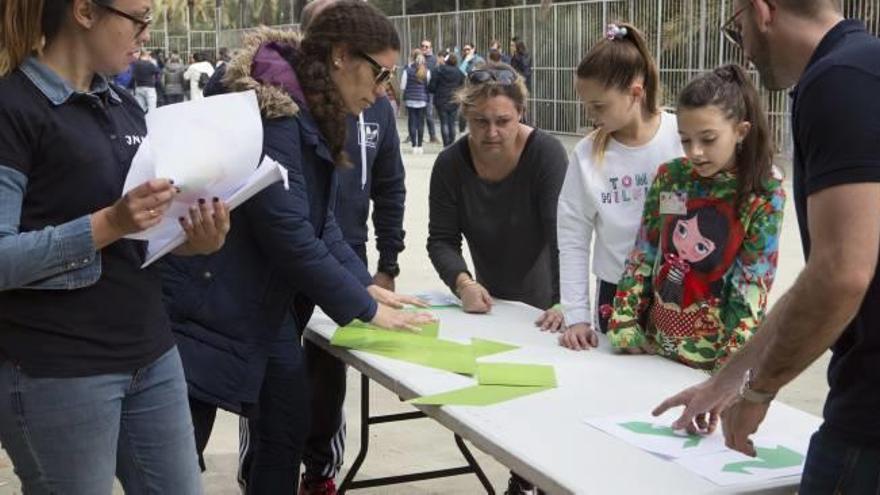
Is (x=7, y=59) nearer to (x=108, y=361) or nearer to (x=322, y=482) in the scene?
(x=108, y=361)

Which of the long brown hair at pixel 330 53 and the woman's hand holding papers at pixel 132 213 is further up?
the long brown hair at pixel 330 53

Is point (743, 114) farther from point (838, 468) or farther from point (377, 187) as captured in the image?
point (377, 187)

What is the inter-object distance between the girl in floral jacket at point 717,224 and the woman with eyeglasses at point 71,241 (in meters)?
1.07

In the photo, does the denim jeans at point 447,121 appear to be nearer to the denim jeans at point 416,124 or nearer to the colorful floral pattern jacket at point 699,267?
the denim jeans at point 416,124

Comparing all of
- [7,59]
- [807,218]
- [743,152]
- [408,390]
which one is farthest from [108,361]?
[743,152]

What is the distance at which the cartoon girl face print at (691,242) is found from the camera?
239cm

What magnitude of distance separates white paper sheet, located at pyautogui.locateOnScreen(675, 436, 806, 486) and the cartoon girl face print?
56 centimetres

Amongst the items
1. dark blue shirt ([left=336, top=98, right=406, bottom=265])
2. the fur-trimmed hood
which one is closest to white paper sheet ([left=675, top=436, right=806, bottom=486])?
the fur-trimmed hood

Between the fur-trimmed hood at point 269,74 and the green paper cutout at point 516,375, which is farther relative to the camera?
the fur-trimmed hood at point 269,74

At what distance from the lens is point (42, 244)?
1753mm

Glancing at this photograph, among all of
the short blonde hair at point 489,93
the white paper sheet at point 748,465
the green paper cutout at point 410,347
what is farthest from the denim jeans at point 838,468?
the short blonde hair at point 489,93

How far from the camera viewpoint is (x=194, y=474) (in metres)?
2.13

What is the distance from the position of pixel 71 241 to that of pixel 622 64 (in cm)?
151

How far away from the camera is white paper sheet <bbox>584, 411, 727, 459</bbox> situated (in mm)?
1911
